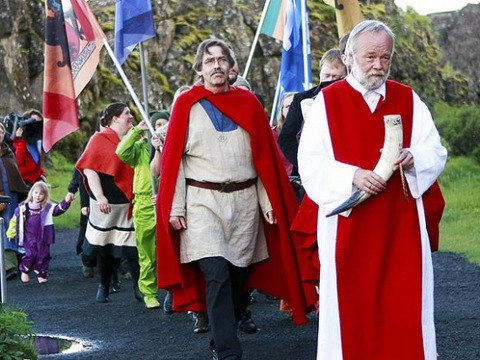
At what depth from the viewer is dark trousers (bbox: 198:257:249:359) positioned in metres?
7.84

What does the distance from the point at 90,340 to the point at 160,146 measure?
1.53 metres

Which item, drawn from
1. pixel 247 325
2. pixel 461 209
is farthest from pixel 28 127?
pixel 247 325

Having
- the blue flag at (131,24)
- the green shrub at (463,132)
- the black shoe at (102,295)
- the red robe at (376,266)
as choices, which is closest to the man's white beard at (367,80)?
the red robe at (376,266)

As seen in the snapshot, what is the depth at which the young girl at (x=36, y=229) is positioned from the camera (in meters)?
14.0

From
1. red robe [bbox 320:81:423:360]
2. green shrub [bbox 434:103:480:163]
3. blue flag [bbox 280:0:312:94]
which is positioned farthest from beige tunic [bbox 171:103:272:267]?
green shrub [bbox 434:103:480:163]

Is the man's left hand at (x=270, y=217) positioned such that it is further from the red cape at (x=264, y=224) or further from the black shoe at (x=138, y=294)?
the black shoe at (x=138, y=294)

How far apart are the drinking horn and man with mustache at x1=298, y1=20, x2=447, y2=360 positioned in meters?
0.03

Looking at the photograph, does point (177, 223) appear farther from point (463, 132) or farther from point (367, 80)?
point (463, 132)

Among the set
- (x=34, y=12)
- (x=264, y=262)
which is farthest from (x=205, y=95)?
(x=34, y=12)

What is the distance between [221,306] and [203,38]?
21.6 m

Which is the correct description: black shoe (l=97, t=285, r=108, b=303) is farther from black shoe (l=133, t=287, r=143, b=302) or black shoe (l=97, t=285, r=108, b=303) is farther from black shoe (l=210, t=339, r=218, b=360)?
black shoe (l=210, t=339, r=218, b=360)

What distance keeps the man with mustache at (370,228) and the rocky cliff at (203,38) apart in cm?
1956

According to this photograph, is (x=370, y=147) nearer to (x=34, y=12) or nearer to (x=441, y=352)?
(x=441, y=352)

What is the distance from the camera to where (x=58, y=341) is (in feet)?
31.3
